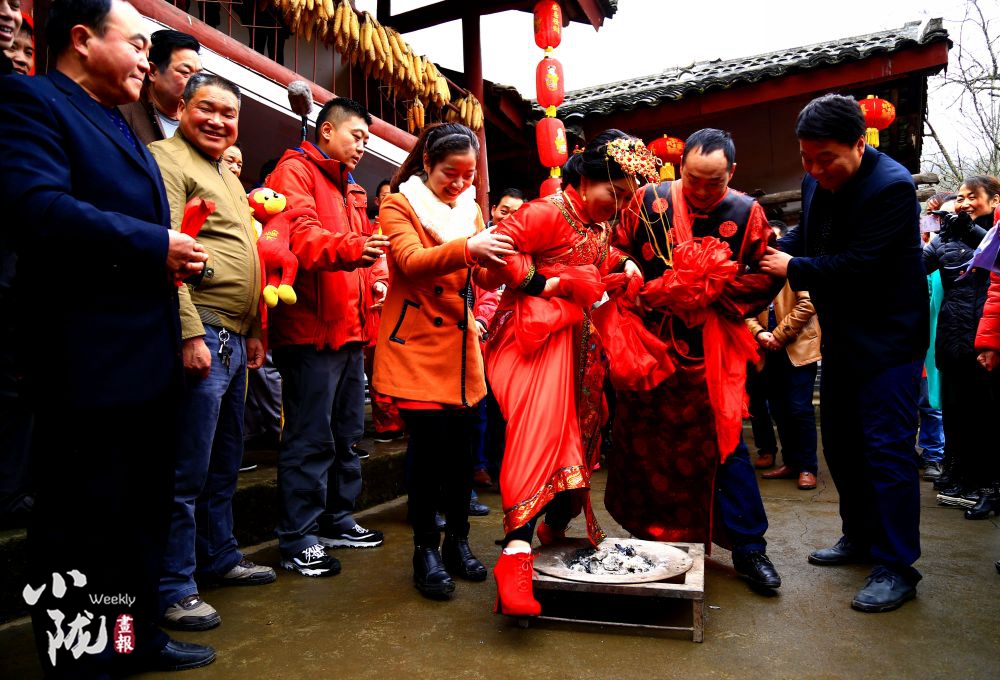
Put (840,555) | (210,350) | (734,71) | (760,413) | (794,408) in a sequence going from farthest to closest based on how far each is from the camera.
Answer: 1. (734,71)
2. (760,413)
3. (794,408)
4. (840,555)
5. (210,350)

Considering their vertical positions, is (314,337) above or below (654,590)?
above

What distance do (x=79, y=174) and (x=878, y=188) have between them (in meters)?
2.91

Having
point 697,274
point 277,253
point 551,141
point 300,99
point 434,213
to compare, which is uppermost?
point 551,141

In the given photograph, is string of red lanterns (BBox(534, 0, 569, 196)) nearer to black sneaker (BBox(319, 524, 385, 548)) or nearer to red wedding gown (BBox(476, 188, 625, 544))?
black sneaker (BBox(319, 524, 385, 548))

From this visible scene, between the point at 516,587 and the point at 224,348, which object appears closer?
the point at 516,587

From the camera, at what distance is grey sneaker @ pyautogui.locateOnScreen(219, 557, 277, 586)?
298 cm

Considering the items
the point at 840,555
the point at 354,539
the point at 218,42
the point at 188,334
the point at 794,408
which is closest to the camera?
the point at 188,334

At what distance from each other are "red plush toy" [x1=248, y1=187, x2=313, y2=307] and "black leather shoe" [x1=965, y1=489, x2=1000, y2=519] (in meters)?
4.10

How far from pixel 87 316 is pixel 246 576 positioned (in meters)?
1.57

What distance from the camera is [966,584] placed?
299cm

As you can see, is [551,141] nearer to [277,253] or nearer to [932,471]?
[932,471]

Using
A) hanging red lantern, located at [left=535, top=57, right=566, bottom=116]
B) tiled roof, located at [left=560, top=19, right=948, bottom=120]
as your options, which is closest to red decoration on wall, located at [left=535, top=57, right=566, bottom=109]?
hanging red lantern, located at [left=535, top=57, right=566, bottom=116]

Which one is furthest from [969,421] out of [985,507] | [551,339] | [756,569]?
[551,339]

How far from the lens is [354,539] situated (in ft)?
11.9
